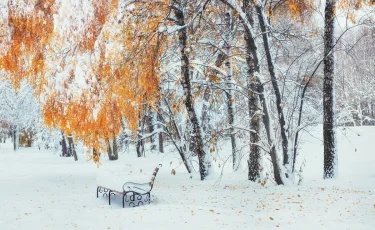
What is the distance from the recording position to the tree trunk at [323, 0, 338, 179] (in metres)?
9.27

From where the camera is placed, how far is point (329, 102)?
939 cm

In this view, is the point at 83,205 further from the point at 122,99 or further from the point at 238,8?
the point at 238,8

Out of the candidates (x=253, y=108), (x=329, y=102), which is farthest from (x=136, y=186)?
(x=329, y=102)

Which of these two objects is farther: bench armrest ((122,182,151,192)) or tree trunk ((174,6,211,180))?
tree trunk ((174,6,211,180))

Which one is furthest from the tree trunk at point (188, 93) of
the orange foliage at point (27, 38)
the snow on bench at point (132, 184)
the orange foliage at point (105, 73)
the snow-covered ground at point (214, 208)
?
the orange foliage at point (27, 38)

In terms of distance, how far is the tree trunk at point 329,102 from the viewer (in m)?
9.27

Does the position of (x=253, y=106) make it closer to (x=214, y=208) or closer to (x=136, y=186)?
(x=214, y=208)

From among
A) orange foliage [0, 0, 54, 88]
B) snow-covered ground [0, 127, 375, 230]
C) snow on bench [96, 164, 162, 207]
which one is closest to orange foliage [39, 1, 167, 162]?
orange foliage [0, 0, 54, 88]

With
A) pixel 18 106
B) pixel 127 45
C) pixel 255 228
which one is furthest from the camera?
pixel 18 106

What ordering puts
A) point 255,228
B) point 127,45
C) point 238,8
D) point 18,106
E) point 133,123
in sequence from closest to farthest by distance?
point 255,228 → point 238,8 → point 127,45 → point 133,123 → point 18,106

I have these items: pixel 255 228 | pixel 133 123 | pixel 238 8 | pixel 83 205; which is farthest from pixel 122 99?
pixel 255 228

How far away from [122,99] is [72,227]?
3.70 meters

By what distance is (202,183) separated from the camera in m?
10.1

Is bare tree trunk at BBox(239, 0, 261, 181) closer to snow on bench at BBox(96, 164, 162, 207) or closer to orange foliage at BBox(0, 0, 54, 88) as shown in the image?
snow on bench at BBox(96, 164, 162, 207)
